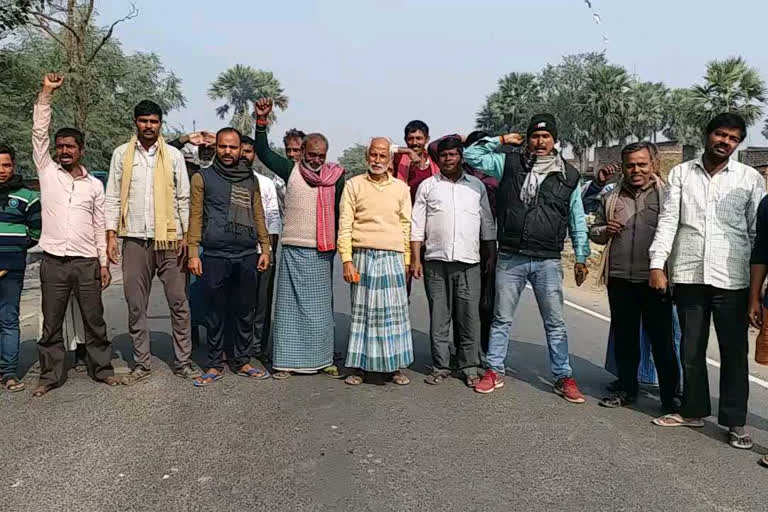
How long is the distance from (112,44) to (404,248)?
21.0 meters

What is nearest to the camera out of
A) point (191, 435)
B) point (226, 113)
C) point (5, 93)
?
point (191, 435)

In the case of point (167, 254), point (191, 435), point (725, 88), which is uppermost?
point (725, 88)

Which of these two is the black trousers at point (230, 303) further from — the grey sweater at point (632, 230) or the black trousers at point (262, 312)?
the grey sweater at point (632, 230)

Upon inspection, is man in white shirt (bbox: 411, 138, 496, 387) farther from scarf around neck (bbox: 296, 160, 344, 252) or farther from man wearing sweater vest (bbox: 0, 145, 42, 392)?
man wearing sweater vest (bbox: 0, 145, 42, 392)

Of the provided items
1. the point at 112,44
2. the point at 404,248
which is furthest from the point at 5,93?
the point at 404,248

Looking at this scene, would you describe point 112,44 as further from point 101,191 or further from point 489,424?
point 489,424

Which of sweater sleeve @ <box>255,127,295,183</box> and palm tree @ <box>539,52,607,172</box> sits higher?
palm tree @ <box>539,52,607,172</box>

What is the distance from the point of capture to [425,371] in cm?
558

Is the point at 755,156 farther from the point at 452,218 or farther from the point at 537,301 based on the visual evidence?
the point at 452,218

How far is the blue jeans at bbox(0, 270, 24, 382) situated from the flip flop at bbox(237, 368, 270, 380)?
166 cm

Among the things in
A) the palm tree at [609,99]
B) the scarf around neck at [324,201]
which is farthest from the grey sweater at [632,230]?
the palm tree at [609,99]

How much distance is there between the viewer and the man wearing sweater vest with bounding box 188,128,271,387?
16.5ft

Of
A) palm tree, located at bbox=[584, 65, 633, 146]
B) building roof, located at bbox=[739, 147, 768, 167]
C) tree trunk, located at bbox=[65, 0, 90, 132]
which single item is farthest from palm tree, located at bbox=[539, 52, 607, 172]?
tree trunk, located at bbox=[65, 0, 90, 132]

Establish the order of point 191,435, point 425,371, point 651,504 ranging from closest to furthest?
point 651,504 < point 191,435 < point 425,371
